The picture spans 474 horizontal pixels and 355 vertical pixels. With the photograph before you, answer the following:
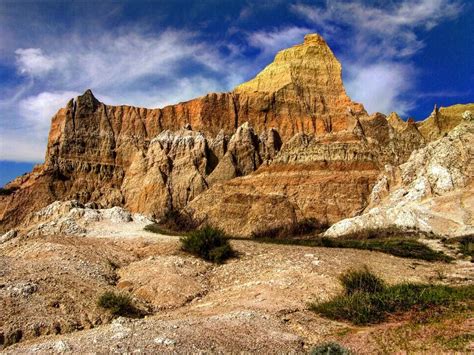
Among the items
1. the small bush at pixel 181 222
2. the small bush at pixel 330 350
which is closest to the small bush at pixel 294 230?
the small bush at pixel 181 222

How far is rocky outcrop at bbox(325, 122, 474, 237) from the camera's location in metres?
29.8

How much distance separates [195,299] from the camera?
12742mm

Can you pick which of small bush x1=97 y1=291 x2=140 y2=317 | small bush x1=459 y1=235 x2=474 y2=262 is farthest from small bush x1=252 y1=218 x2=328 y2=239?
small bush x1=97 y1=291 x2=140 y2=317

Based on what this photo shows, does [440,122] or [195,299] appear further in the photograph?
[440,122]

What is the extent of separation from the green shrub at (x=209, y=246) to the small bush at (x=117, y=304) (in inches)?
222

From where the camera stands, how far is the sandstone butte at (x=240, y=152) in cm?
5053

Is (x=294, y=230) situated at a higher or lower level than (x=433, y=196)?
lower

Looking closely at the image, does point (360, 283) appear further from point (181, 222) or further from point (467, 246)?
point (181, 222)

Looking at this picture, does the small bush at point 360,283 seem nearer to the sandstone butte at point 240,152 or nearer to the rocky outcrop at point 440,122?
the sandstone butte at point 240,152

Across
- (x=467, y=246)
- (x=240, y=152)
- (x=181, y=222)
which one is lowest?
(x=467, y=246)

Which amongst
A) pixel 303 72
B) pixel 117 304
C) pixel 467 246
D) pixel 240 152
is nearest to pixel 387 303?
pixel 117 304

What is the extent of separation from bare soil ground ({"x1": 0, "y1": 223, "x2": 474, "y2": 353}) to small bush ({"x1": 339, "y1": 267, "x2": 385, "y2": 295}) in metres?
0.49

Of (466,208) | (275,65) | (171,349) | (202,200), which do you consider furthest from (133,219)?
(275,65)

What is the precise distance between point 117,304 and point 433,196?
29.5 meters
